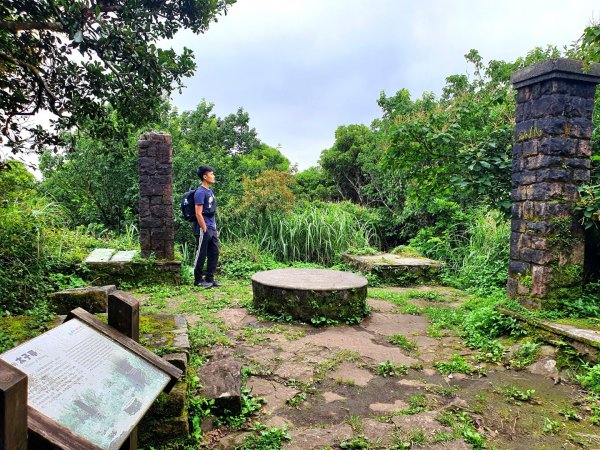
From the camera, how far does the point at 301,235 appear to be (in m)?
9.05

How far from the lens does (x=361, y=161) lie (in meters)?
13.0

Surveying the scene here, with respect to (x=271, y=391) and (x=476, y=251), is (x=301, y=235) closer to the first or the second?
(x=476, y=251)

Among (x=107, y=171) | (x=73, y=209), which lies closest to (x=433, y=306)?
(x=107, y=171)

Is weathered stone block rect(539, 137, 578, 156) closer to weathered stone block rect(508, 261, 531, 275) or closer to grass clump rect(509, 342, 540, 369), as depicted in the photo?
weathered stone block rect(508, 261, 531, 275)

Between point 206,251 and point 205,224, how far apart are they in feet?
1.48

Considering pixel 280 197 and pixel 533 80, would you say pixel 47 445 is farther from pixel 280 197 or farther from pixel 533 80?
pixel 280 197

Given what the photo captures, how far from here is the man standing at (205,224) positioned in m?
6.08

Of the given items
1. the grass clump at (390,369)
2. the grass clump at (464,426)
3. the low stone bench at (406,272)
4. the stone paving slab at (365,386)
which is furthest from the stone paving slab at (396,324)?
the low stone bench at (406,272)

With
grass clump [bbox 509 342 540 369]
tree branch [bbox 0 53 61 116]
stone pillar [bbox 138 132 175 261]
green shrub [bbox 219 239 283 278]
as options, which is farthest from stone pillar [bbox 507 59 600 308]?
stone pillar [bbox 138 132 175 261]

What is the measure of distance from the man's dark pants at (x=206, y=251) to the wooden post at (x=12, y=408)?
5.19m

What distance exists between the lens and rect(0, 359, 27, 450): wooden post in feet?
3.15

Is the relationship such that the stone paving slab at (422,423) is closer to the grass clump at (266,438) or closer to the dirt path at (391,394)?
the dirt path at (391,394)

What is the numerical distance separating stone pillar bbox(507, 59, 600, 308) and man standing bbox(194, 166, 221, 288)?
4.23 meters

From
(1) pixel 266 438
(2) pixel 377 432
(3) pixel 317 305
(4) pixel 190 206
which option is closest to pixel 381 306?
(3) pixel 317 305
